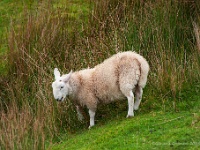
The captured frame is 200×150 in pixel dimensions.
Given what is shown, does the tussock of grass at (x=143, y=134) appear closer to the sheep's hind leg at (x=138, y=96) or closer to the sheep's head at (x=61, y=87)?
the sheep's hind leg at (x=138, y=96)

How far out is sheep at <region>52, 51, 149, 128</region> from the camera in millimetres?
7973

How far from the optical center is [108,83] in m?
Answer: 8.25

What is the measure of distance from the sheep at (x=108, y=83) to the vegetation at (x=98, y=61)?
0.34 meters

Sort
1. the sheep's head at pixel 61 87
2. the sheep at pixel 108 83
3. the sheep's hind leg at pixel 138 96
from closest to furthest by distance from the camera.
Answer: the sheep at pixel 108 83
the sheep's head at pixel 61 87
the sheep's hind leg at pixel 138 96

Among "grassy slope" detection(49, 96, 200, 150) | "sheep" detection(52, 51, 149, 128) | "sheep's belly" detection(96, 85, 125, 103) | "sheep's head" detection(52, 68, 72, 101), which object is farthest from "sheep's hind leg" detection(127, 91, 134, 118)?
"sheep's head" detection(52, 68, 72, 101)

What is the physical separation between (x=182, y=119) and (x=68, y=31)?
4396mm

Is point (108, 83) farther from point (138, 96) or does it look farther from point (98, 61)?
point (98, 61)

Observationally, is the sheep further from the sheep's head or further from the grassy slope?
the grassy slope

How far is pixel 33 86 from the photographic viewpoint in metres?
9.59

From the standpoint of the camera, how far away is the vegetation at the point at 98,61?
7.40 m

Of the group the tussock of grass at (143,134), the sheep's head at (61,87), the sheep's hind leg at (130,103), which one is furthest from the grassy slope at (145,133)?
the sheep's head at (61,87)

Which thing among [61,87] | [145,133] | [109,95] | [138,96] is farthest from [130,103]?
[61,87]

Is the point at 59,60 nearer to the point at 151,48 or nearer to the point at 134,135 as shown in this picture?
the point at 151,48

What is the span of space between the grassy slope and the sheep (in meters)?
0.35
